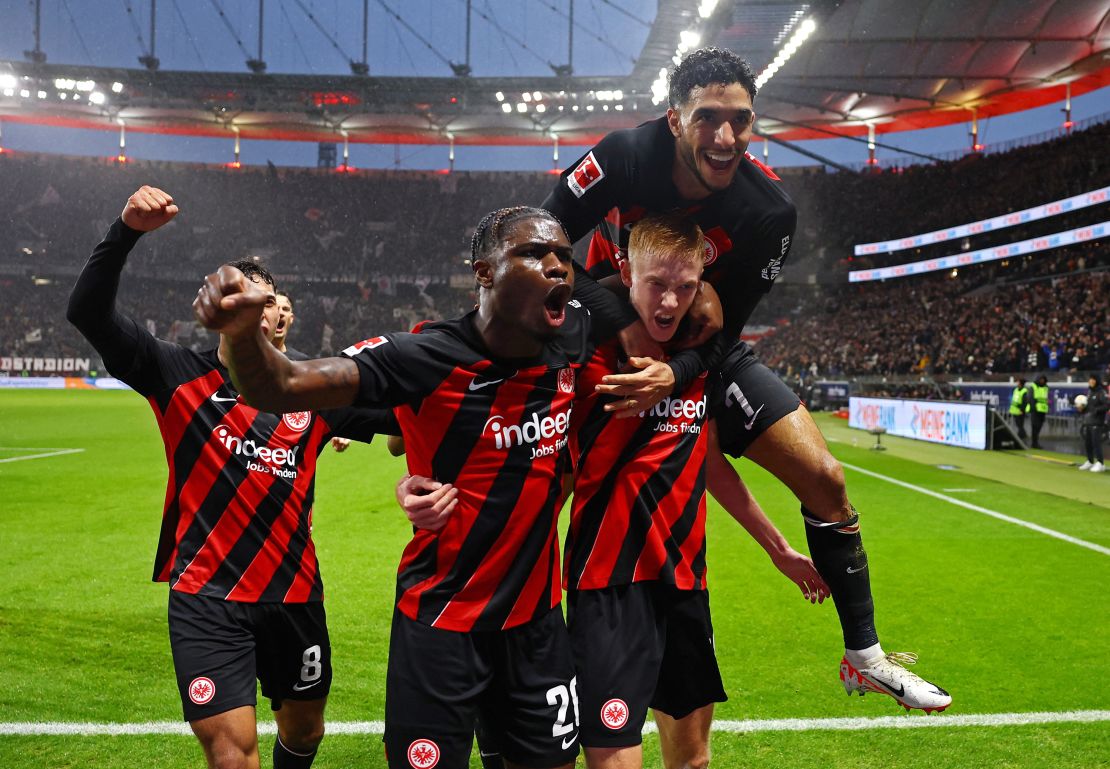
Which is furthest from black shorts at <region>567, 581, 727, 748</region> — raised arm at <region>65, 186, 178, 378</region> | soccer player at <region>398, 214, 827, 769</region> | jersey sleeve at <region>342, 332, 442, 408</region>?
raised arm at <region>65, 186, 178, 378</region>

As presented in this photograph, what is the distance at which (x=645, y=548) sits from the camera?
303cm

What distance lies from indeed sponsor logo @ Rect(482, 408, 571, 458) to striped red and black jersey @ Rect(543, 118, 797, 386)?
2.39ft

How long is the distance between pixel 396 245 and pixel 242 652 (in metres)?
53.2

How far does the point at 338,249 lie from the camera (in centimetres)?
5456

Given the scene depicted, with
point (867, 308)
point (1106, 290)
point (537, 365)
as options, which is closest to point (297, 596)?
point (537, 365)

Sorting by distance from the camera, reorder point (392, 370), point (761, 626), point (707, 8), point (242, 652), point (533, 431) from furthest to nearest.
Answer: point (707, 8)
point (761, 626)
point (242, 652)
point (533, 431)
point (392, 370)

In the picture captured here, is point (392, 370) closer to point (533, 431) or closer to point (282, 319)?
point (533, 431)

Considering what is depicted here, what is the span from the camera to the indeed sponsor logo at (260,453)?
3635 millimetres

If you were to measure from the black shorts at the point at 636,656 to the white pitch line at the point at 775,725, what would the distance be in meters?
1.50

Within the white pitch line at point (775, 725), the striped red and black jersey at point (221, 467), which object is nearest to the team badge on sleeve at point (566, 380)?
the striped red and black jersey at point (221, 467)

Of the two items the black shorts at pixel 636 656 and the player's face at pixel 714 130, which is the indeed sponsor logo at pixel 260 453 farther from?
the player's face at pixel 714 130

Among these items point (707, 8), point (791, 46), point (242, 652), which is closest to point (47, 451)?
point (242, 652)

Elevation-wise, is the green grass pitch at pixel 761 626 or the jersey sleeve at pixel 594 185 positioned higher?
the jersey sleeve at pixel 594 185

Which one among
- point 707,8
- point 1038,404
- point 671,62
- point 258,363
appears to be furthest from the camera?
point 671,62
